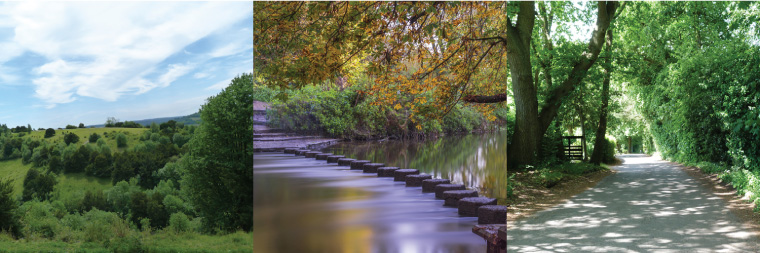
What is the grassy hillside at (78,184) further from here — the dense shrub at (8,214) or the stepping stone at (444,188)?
the stepping stone at (444,188)

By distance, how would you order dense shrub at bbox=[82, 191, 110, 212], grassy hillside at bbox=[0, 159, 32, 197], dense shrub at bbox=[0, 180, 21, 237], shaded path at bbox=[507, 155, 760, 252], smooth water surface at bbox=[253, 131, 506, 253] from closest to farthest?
smooth water surface at bbox=[253, 131, 506, 253]
shaded path at bbox=[507, 155, 760, 252]
dense shrub at bbox=[0, 180, 21, 237]
dense shrub at bbox=[82, 191, 110, 212]
grassy hillside at bbox=[0, 159, 32, 197]

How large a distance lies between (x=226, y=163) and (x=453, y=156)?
3.13 m

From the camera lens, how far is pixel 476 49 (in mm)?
3871

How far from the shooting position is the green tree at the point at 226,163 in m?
5.93

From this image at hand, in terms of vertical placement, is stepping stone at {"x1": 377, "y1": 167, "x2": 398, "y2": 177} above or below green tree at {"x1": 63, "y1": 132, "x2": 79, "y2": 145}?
below

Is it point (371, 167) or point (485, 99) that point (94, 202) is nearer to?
point (371, 167)

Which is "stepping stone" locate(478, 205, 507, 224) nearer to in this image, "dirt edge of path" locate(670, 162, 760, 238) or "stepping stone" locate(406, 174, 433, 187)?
"stepping stone" locate(406, 174, 433, 187)

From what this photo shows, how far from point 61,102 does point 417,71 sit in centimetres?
522

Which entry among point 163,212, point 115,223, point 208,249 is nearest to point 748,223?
point 208,249

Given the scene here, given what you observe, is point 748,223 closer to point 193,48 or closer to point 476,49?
point 476,49

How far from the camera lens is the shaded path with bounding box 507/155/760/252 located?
4.88 meters

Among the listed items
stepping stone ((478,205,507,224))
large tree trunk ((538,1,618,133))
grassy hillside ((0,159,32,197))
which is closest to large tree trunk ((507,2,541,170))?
large tree trunk ((538,1,618,133))

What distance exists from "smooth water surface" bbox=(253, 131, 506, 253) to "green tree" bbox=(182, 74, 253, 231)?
7.57 ft

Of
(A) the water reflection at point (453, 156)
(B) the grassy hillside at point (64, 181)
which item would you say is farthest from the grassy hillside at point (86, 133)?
Result: (A) the water reflection at point (453, 156)
